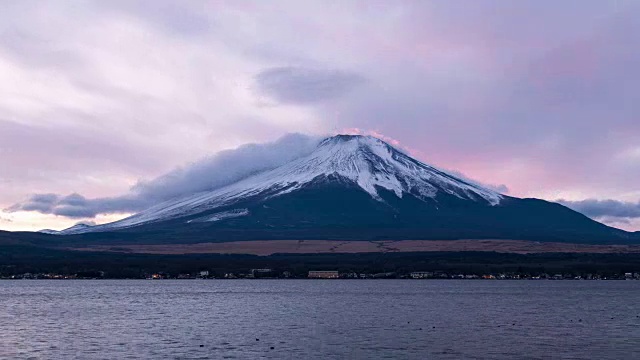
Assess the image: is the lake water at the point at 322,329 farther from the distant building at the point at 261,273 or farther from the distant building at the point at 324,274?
the distant building at the point at 261,273

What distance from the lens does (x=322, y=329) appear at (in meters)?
63.8

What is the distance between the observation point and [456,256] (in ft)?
618

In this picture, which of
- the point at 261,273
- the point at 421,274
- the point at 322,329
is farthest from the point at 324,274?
the point at 322,329

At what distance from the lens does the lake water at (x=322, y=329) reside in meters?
49.9

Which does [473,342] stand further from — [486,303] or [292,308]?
[486,303]

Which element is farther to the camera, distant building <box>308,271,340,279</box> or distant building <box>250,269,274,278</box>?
distant building <box>250,269,274,278</box>

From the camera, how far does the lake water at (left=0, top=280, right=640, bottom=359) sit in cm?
4988

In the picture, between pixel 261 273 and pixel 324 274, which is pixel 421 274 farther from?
pixel 261 273

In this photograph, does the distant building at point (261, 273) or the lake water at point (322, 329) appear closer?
the lake water at point (322, 329)

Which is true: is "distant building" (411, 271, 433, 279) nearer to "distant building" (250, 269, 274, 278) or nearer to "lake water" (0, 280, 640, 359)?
"distant building" (250, 269, 274, 278)

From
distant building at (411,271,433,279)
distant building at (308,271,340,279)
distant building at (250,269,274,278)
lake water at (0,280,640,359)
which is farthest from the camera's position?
distant building at (250,269,274,278)

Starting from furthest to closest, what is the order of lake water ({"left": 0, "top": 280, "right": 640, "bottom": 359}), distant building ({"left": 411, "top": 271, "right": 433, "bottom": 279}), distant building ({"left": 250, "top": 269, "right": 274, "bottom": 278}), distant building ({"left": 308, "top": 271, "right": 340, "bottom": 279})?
1. distant building ({"left": 250, "top": 269, "right": 274, "bottom": 278})
2. distant building ({"left": 308, "top": 271, "right": 340, "bottom": 279})
3. distant building ({"left": 411, "top": 271, "right": 433, "bottom": 279})
4. lake water ({"left": 0, "top": 280, "right": 640, "bottom": 359})

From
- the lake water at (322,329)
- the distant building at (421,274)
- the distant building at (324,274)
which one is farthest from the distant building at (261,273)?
the lake water at (322,329)

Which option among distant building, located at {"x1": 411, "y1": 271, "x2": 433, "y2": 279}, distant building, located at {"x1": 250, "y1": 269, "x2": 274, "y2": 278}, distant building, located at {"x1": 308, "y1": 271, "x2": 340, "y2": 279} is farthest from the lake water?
distant building, located at {"x1": 250, "y1": 269, "x2": 274, "y2": 278}
